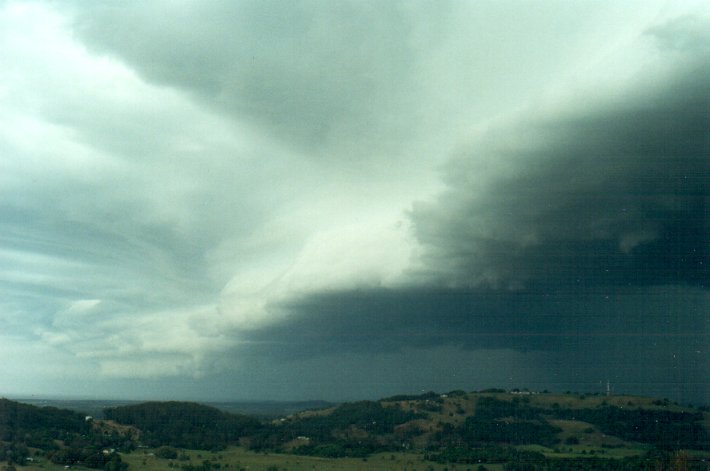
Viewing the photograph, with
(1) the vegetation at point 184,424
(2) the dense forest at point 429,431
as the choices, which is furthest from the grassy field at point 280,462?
(1) the vegetation at point 184,424

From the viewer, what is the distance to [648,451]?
60312mm

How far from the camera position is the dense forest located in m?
54.9

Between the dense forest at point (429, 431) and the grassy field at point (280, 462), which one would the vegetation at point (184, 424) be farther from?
the grassy field at point (280, 462)

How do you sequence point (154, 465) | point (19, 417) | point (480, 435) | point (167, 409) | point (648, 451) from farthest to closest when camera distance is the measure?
1. point (167, 409)
2. point (480, 435)
3. point (648, 451)
4. point (19, 417)
5. point (154, 465)

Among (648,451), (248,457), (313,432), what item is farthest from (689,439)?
(248,457)

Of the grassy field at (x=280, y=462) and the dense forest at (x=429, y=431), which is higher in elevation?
the dense forest at (x=429, y=431)

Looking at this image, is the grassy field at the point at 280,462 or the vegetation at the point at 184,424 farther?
the vegetation at the point at 184,424

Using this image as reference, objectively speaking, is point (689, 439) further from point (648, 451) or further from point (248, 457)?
point (248, 457)

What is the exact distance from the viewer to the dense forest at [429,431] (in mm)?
54875

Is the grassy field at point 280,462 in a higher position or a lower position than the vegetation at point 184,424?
lower

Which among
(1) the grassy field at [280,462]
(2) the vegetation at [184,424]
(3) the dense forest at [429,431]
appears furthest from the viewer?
(2) the vegetation at [184,424]

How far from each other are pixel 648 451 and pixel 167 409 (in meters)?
52.9

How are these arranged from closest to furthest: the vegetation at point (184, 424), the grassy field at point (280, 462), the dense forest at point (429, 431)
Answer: the grassy field at point (280, 462) < the dense forest at point (429, 431) < the vegetation at point (184, 424)

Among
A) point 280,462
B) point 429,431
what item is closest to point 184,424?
point 280,462
